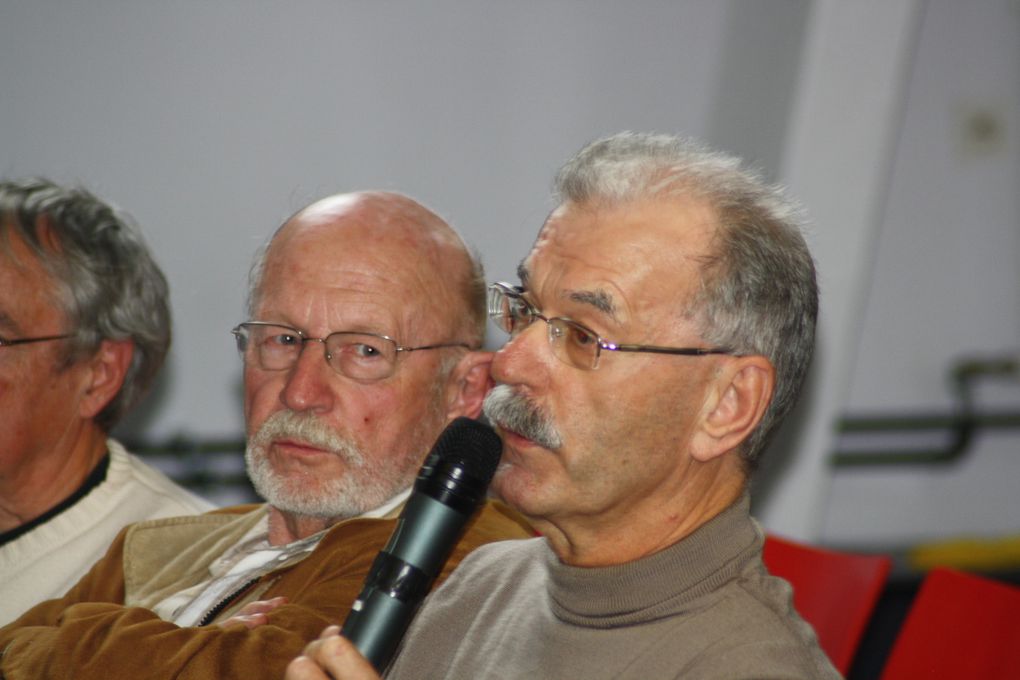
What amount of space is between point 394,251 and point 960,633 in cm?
126

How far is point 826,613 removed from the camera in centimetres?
237

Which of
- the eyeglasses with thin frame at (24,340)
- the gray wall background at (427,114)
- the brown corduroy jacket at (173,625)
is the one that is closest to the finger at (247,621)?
the brown corduroy jacket at (173,625)

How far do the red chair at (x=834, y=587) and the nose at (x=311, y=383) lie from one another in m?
0.91

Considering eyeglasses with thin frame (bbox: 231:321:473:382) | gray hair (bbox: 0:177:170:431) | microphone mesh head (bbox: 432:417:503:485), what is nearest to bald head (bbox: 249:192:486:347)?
eyeglasses with thin frame (bbox: 231:321:473:382)

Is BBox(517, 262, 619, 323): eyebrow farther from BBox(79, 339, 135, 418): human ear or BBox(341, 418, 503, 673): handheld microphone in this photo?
BBox(79, 339, 135, 418): human ear

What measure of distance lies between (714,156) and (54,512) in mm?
1798

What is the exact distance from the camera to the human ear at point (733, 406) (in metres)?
1.74

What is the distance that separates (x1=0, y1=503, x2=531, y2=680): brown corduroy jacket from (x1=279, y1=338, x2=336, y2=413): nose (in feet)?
0.89

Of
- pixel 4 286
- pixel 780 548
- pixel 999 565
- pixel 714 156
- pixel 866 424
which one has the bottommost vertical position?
pixel 999 565

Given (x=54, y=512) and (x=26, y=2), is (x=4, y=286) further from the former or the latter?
(x=26, y=2)

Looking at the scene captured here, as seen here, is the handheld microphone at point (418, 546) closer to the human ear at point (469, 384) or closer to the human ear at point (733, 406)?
the human ear at point (733, 406)

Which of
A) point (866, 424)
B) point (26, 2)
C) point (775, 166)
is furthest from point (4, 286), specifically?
point (866, 424)

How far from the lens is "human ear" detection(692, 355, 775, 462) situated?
1736mm

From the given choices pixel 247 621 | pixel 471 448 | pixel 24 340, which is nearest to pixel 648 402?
pixel 471 448
